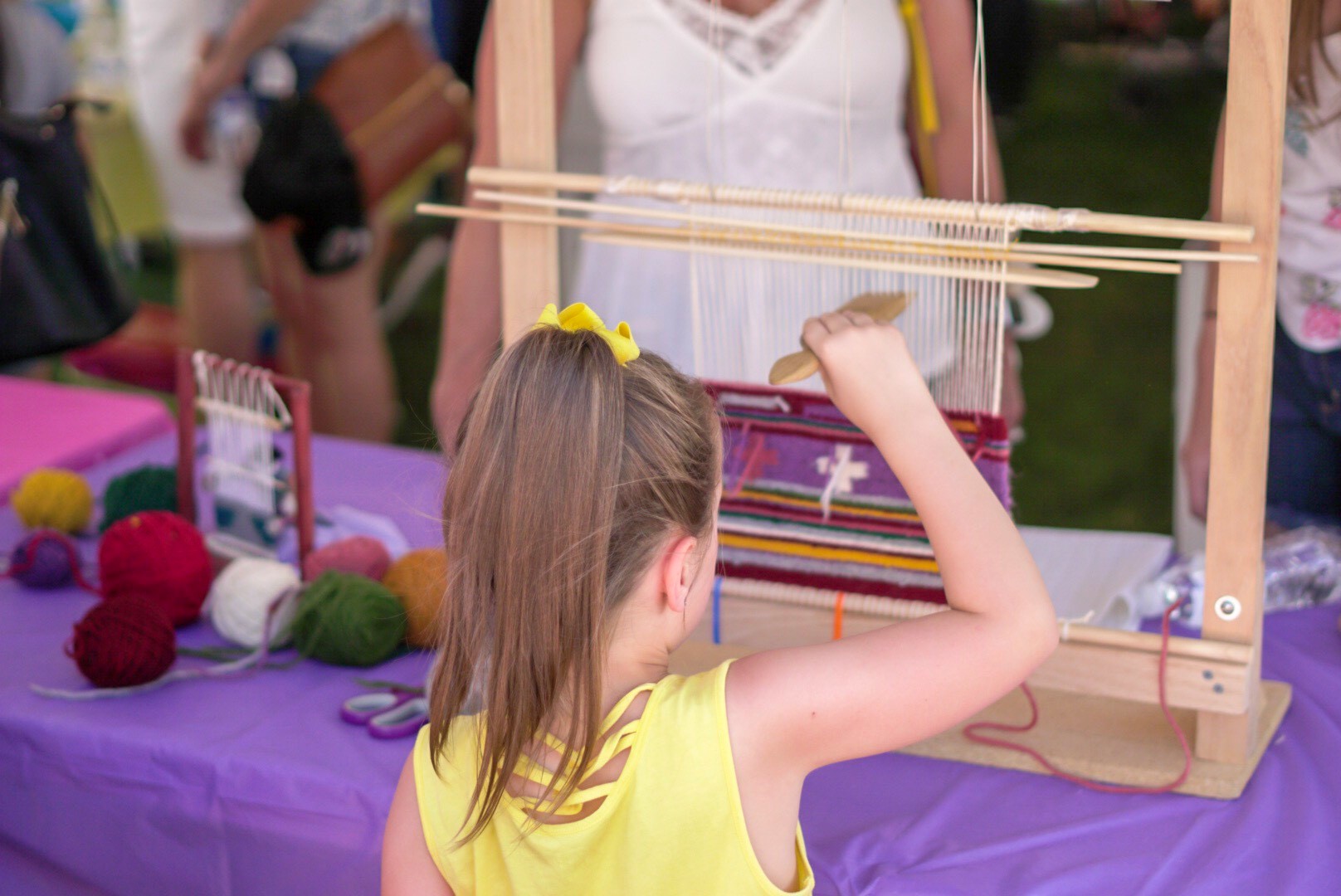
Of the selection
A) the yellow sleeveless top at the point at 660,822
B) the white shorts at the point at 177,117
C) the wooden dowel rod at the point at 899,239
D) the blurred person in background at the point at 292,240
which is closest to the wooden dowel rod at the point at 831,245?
the wooden dowel rod at the point at 899,239

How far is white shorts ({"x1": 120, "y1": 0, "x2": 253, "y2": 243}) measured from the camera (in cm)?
305

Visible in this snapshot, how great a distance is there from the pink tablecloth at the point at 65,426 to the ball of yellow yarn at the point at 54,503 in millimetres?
188

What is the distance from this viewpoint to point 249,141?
3.12 meters

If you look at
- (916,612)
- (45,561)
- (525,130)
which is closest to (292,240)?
(45,561)

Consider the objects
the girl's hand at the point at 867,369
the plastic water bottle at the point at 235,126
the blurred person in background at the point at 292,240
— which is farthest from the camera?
the plastic water bottle at the point at 235,126

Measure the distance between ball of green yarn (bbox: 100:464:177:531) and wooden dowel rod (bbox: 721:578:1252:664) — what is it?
30.5 inches

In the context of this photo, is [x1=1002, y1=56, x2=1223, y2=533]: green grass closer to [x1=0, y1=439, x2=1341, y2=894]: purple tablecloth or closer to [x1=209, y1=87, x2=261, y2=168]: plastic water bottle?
[x1=0, y1=439, x2=1341, y2=894]: purple tablecloth

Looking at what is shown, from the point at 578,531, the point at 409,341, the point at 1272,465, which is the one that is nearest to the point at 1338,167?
the point at 1272,465

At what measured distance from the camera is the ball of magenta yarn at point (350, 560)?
144 centimetres

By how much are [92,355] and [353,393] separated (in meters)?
0.73

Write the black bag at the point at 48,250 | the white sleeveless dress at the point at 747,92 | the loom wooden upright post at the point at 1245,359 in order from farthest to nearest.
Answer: the black bag at the point at 48,250 < the white sleeveless dress at the point at 747,92 < the loom wooden upright post at the point at 1245,359

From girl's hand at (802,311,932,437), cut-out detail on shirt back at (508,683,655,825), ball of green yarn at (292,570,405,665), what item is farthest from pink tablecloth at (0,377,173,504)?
girl's hand at (802,311,932,437)

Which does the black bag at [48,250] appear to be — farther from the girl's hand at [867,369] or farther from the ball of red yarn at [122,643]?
the girl's hand at [867,369]

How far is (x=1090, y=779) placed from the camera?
46.2 inches
